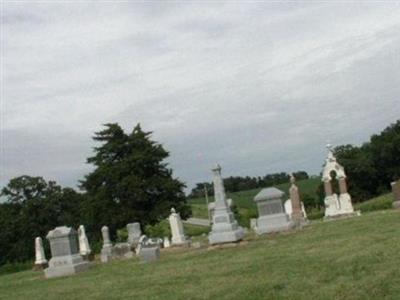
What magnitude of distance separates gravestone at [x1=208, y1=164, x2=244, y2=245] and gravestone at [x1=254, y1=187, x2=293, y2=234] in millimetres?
2402

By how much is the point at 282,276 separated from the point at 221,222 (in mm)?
11384

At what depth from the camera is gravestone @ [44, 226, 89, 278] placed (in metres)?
21.6

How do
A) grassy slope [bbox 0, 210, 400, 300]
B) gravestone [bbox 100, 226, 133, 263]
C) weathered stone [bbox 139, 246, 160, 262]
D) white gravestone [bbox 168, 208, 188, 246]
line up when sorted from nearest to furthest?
grassy slope [bbox 0, 210, 400, 300]
weathered stone [bbox 139, 246, 160, 262]
gravestone [bbox 100, 226, 133, 263]
white gravestone [bbox 168, 208, 188, 246]

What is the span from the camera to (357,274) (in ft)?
32.3

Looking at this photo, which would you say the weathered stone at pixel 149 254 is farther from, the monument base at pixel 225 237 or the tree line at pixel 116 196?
the tree line at pixel 116 196

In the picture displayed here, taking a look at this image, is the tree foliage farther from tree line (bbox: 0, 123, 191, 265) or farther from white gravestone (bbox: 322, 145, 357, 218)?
white gravestone (bbox: 322, 145, 357, 218)

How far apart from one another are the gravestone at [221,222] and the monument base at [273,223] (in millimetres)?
2321

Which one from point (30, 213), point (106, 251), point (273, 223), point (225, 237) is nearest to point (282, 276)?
point (225, 237)

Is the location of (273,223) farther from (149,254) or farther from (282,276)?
(282,276)

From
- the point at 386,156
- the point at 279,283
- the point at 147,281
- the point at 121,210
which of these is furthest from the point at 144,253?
the point at 386,156

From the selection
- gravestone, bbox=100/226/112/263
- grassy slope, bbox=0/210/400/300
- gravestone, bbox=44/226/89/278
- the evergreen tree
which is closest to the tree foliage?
the evergreen tree

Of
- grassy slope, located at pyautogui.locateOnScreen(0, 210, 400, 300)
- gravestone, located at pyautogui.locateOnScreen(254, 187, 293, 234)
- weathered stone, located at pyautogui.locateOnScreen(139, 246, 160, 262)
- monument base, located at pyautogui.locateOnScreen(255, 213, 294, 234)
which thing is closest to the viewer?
grassy slope, located at pyautogui.locateOnScreen(0, 210, 400, 300)

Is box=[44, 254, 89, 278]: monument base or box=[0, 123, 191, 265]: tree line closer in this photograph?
box=[44, 254, 89, 278]: monument base

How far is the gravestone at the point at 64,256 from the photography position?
2158 cm
